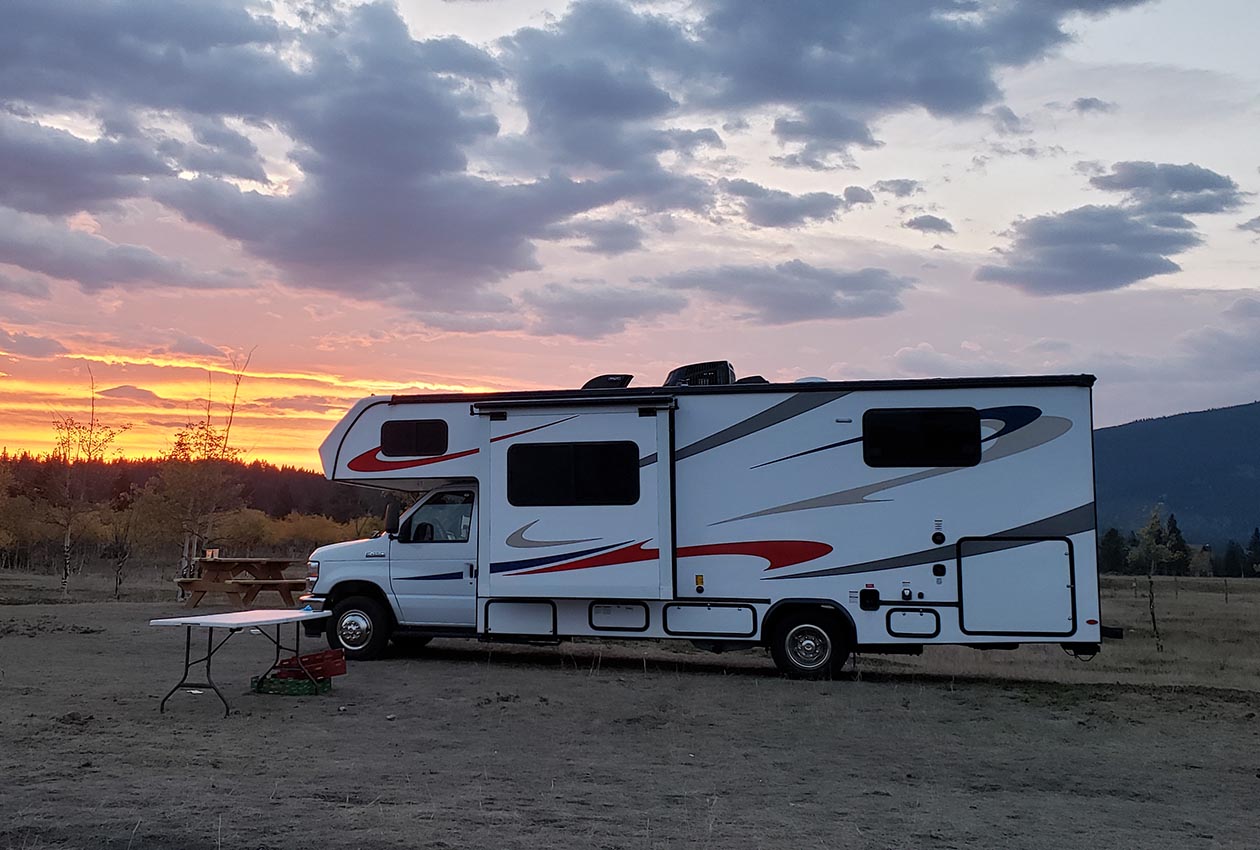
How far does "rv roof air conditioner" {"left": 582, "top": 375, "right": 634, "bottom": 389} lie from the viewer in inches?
498

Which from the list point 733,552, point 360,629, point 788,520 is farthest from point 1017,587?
point 360,629

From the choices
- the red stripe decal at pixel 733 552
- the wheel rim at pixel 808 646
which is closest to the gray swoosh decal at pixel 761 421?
the red stripe decal at pixel 733 552

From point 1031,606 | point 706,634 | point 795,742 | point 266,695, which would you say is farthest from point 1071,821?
point 266,695

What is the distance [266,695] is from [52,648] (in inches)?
197

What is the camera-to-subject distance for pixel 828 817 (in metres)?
6.25

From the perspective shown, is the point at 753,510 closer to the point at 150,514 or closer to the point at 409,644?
the point at 409,644

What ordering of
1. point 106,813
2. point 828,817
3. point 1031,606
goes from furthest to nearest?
point 1031,606
point 828,817
point 106,813

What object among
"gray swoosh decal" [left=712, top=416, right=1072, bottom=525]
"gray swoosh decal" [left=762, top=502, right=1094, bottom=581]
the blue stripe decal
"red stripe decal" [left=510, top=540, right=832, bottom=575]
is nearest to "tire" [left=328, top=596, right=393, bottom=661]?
the blue stripe decal

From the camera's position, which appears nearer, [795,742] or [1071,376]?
[795,742]

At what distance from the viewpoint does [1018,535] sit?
437 inches

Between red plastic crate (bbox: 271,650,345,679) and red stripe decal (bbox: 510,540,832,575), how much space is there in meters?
2.53

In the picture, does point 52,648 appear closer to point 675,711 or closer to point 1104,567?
point 675,711

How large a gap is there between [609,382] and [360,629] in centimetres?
427

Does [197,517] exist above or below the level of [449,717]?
above
